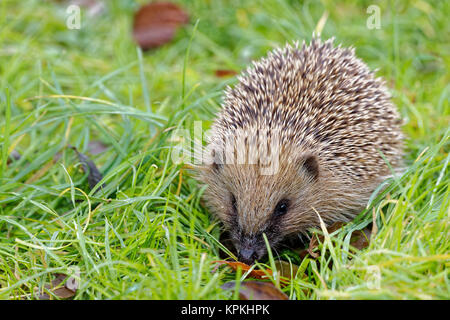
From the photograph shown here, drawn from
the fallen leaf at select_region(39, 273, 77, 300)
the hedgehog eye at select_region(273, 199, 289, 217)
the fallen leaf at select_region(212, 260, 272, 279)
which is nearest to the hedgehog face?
the hedgehog eye at select_region(273, 199, 289, 217)

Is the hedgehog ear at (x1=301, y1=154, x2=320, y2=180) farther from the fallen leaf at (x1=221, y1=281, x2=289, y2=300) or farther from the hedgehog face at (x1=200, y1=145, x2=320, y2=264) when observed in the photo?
the fallen leaf at (x1=221, y1=281, x2=289, y2=300)

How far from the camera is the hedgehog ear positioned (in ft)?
14.1

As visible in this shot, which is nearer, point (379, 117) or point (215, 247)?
point (215, 247)

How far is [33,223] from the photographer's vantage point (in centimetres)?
437

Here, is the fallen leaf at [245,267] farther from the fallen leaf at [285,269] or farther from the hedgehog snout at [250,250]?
the fallen leaf at [285,269]

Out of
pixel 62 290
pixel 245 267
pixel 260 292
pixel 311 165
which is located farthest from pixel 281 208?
pixel 62 290

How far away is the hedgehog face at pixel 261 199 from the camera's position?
4.07 metres

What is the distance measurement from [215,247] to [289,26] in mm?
3368

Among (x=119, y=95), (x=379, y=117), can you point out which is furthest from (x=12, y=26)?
(x=379, y=117)

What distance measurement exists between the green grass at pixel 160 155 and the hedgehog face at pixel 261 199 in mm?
230

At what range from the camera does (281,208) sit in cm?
431
